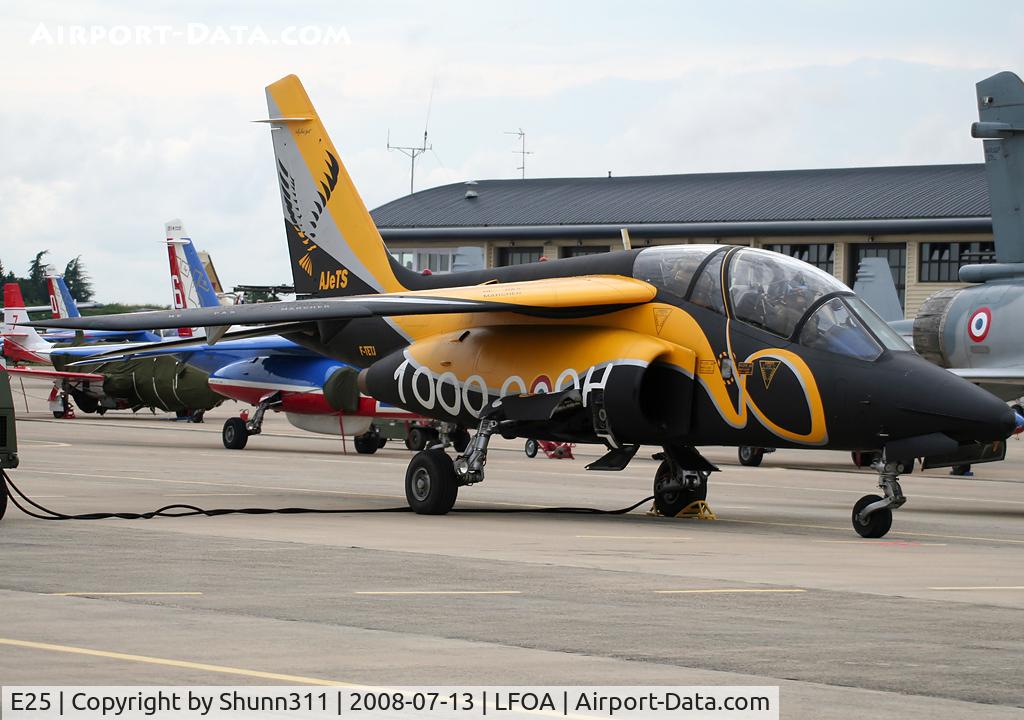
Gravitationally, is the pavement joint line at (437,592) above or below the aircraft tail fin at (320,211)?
below

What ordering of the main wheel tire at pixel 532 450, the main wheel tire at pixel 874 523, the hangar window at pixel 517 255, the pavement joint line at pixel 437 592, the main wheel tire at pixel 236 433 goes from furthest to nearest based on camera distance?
the hangar window at pixel 517 255
the main wheel tire at pixel 236 433
the main wheel tire at pixel 532 450
the main wheel tire at pixel 874 523
the pavement joint line at pixel 437 592

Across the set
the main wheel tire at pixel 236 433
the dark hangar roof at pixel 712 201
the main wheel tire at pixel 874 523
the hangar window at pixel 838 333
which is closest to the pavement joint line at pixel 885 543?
the main wheel tire at pixel 874 523

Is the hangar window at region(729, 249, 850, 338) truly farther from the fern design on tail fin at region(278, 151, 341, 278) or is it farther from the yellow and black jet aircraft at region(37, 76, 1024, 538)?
the fern design on tail fin at region(278, 151, 341, 278)

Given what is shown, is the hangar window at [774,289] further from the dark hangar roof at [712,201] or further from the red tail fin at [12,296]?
the red tail fin at [12,296]

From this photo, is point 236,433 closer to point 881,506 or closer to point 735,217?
point 881,506

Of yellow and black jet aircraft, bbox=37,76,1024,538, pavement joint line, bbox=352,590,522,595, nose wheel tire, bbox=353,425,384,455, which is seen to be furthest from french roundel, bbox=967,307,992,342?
pavement joint line, bbox=352,590,522,595

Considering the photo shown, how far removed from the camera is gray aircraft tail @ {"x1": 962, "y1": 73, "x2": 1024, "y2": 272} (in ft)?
80.0

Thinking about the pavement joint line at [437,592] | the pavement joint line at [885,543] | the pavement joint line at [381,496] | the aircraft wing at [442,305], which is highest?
the aircraft wing at [442,305]

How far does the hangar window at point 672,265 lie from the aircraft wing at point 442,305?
0.15m

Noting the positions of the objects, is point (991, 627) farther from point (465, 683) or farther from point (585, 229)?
point (585, 229)

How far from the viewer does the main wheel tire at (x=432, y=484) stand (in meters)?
17.3

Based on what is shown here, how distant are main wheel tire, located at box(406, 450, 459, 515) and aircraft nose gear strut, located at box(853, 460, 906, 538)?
4637 millimetres

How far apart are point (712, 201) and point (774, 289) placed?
51.6m

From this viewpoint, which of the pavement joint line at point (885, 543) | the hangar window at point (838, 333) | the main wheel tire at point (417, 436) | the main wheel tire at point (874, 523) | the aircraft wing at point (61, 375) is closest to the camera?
the pavement joint line at point (885, 543)
